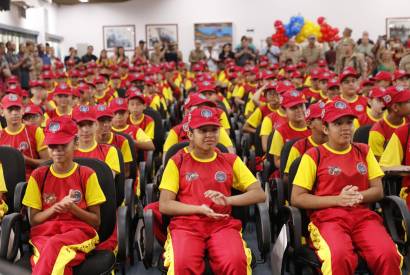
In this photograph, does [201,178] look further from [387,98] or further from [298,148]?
[387,98]

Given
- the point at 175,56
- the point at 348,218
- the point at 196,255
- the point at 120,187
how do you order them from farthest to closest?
the point at 175,56
the point at 120,187
the point at 348,218
the point at 196,255

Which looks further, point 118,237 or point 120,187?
point 120,187

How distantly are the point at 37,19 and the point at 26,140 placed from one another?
14.3 meters

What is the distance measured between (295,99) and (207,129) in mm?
1594

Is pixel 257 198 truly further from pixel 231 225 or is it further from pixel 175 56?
pixel 175 56

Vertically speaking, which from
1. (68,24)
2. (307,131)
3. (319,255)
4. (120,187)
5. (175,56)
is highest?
(68,24)

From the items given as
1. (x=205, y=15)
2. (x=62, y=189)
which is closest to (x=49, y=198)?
(x=62, y=189)

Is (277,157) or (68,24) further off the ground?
(68,24)

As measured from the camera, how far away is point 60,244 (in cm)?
271

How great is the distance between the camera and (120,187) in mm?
3660

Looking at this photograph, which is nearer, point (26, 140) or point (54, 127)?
point (54, 127)

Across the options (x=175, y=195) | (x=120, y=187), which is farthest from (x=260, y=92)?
(x=175, y=195)

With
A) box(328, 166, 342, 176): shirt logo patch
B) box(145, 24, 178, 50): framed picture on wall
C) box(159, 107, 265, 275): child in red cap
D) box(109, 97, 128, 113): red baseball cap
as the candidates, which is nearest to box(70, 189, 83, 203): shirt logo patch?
box(159, 107, 265, 275): child in red cap

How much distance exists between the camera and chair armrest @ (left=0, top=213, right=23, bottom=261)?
2.79 m
